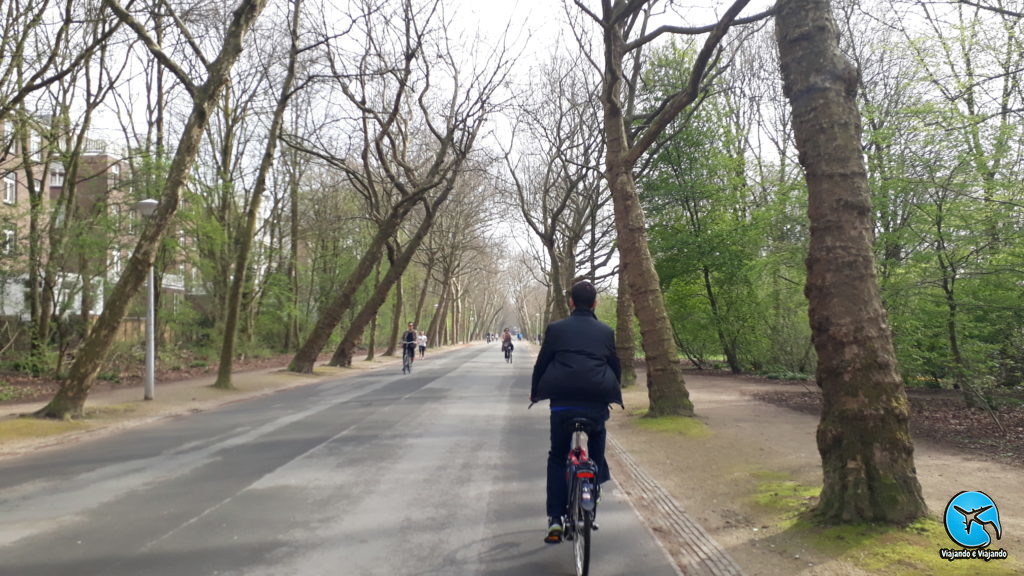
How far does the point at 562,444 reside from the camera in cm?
476

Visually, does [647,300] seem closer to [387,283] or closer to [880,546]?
[880,546]

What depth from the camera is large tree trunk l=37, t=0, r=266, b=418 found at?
11.8 m

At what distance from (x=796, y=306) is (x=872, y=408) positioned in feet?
47.7

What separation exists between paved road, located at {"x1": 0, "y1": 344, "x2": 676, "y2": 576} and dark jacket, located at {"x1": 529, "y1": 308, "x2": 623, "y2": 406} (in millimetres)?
1196

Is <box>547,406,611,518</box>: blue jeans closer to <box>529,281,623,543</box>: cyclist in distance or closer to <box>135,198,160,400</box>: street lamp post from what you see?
<box>529,281,623,543</box>: cyclist in distance

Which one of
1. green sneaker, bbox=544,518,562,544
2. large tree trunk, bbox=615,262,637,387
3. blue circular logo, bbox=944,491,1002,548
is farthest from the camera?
large tree trunk, bbox=615,262,637,387

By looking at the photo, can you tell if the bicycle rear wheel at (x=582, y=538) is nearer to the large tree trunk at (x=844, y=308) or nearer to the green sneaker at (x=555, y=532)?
the green sneaker at (x=555, y=532)

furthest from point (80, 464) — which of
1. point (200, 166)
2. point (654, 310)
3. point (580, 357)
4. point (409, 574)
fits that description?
point (200, 166)

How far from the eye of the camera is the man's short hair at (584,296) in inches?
200

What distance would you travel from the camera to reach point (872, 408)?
4844 mm

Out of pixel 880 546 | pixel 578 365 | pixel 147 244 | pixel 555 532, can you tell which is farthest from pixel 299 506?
pixel 147 244

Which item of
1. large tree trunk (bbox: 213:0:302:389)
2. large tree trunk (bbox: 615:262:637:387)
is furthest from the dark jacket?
large tree trunk (bbox: 213:0:302:389)

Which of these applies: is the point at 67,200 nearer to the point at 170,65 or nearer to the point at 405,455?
the point at 170,65

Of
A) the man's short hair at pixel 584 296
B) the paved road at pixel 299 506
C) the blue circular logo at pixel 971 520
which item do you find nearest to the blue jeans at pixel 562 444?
the paved road at pixel 299 506
